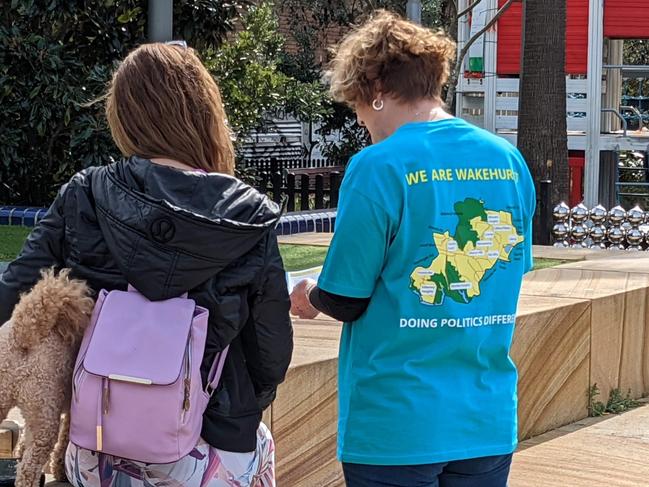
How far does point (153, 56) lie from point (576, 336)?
3977mm

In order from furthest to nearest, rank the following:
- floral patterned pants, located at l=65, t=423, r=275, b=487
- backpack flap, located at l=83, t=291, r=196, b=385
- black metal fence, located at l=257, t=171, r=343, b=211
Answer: black metal fence, located at l=257, t=171, r=343, b=211
floral patterned pants, located at l=65, t=423, r=275, b=487
backpack flap, located at l=83, t=291, r=196, b=385

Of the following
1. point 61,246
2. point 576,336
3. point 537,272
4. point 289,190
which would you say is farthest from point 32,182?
point 61,246

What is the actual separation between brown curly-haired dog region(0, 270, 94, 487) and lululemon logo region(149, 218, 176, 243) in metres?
0.22

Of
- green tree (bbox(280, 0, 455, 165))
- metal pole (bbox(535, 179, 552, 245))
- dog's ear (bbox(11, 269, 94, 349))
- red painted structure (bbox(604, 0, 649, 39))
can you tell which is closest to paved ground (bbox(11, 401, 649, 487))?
dog's ear (bbox(11, 269, 94, 349))

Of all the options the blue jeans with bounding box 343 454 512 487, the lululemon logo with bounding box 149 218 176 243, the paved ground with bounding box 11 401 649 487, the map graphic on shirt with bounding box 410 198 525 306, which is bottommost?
the paved ground with bounding box 11 401 649 487

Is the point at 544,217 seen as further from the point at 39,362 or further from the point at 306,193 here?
the point at 39,362

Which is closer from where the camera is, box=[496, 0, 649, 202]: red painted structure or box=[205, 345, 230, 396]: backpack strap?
box=[205, 345, 230, 396]: backpack strap

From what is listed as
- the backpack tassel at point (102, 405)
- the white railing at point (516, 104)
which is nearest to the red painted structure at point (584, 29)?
the white railing at point (516, 104)

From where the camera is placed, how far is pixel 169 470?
8.73 feet

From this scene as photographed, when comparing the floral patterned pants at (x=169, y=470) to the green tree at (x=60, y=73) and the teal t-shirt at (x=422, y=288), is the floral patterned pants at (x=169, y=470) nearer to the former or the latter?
the teal t-shirt at (x=422, y=288)

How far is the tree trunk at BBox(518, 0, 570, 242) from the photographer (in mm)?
11969

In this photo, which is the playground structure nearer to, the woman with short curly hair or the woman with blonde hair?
the woman with short curly hair

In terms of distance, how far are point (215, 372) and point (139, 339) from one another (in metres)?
0.22

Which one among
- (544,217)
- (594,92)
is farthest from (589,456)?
(594,92)
